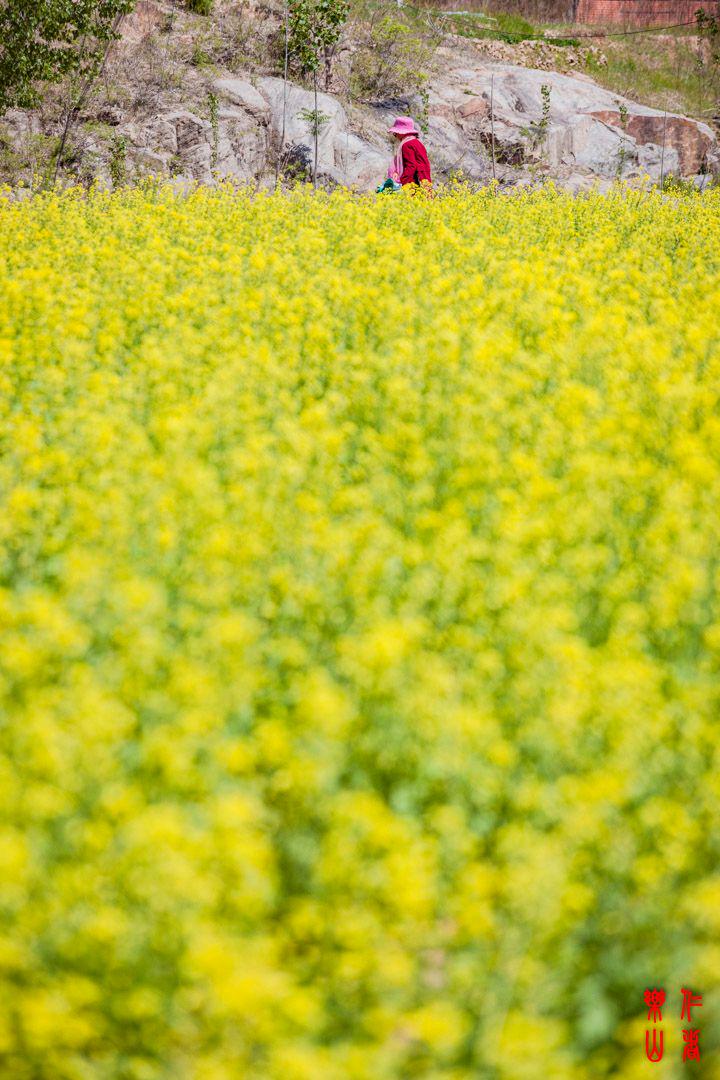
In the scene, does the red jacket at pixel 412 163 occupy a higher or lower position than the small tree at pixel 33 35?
Result: lower

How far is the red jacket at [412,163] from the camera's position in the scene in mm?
12906

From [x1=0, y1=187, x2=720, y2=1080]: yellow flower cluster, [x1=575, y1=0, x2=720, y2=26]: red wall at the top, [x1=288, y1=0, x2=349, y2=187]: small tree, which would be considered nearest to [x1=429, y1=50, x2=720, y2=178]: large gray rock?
[x1=288, y1=0, x2=349, y2=187]: small tree

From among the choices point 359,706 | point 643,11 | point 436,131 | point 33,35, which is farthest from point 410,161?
point 643,11

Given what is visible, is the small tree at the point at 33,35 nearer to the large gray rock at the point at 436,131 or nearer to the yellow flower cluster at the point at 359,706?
the large gray rock at the point at 436,131

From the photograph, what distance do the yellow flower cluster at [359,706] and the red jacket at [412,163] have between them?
688 cm

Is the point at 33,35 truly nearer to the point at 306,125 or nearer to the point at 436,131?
the point at 306,125

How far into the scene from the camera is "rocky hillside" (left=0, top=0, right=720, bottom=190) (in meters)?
19.4

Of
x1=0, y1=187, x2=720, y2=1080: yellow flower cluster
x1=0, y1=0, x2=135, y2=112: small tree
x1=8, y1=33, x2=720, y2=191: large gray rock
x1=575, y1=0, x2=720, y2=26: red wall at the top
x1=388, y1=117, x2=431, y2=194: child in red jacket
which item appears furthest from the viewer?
x1=575, y1=0, x2=720, y2=26: red wall at the top

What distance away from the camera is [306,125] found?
21.1 metres

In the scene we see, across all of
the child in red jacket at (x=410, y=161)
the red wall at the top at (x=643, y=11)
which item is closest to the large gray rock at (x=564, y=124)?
the red wall at the top at (x=643, y=11)

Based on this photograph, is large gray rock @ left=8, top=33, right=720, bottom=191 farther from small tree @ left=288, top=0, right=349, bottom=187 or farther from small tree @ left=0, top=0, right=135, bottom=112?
small tree @ left=0, top=0, right=135, bottom=112

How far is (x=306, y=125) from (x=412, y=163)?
9111 millimetres

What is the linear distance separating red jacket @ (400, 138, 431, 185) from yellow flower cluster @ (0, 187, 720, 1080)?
688 centimetres

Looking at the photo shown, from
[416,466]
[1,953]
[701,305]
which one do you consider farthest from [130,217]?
[1,953]
